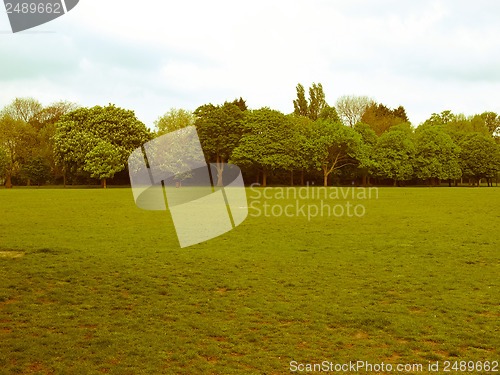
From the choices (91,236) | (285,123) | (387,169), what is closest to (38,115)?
(285,123)

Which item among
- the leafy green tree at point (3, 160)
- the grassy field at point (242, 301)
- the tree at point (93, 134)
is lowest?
the grassy field at point (242, 301)

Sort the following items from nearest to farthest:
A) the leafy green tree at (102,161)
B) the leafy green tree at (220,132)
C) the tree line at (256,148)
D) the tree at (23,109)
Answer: the leafy green tree at (102,161)
the tree line at (256,148)
the leafy green tree at (220,132)
the tree at (23,109)

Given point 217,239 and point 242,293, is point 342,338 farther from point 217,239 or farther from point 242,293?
point 217,239

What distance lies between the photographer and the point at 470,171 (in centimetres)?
8269

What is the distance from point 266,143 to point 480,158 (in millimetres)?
44994

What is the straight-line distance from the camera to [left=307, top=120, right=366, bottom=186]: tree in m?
74.4

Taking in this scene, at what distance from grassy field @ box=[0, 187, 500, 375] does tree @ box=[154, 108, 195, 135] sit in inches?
2720

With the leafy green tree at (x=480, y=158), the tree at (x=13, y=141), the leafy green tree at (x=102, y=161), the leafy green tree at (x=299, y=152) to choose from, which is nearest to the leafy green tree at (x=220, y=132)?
the leafy green tree at (x=299, y=152)

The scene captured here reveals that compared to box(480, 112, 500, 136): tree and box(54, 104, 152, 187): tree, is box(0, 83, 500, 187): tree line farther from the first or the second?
box(480, 112, 500, 136): tree

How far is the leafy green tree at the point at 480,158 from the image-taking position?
270ft

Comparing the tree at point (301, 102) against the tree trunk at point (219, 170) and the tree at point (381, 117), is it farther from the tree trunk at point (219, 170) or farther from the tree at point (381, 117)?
the tree trunk at point (219, 170)

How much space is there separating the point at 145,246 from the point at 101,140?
58542 mm

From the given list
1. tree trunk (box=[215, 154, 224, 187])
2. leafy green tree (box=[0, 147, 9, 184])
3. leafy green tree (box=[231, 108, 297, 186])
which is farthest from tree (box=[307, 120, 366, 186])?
leafy green tree (box=[0, 147, 9, 184])

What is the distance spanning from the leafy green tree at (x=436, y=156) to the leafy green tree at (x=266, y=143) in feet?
86.7
